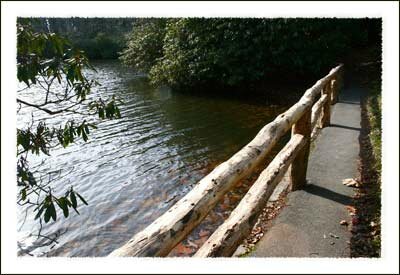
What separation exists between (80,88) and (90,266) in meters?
1.29

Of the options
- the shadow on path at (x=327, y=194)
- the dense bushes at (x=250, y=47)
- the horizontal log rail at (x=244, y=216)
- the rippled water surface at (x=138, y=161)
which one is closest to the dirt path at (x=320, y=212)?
the shadow on path at (x=327, y=194)

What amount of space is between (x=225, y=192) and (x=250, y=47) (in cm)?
1099

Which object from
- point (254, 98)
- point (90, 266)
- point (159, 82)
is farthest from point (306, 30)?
point (90, 266)

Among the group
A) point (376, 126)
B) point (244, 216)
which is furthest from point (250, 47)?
point (244, 216)

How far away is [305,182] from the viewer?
4805 mm

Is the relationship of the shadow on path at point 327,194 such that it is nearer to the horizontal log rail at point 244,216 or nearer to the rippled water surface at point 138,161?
the horizontal log rail at point 244,216

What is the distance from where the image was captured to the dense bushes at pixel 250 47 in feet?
40.8

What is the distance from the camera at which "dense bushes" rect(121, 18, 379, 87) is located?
12.4m

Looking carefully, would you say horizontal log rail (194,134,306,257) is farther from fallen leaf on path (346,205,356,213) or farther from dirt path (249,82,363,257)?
fallen leaf on path (346,205,356,213)

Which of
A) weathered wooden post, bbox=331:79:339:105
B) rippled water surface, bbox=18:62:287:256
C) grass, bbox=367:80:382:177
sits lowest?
rippled water surface, bbox=18:62:287:256

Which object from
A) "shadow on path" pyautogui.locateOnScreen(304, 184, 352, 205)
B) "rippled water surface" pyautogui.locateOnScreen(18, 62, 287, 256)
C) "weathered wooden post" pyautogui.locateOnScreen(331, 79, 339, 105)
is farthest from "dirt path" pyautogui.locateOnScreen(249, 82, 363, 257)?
"weathered wooden post" pyautogui.locateOnScreen(331, 79, 339, 105)

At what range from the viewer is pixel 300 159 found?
15.2 feet

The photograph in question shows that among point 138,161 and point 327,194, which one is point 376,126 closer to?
point 327,194

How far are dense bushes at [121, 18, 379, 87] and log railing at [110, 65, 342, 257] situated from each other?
811cm
